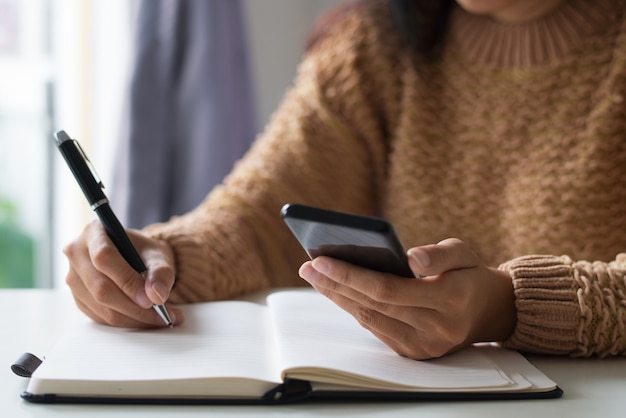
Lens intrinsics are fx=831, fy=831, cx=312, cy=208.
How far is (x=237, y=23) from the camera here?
71.7 inches

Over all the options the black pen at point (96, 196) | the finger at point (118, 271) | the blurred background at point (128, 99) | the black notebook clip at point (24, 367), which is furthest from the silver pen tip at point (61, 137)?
the blurred background at point (128, 99)

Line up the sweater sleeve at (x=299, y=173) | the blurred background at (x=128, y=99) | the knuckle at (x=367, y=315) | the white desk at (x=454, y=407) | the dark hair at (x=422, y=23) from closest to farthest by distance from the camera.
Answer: the white desk at (x=454, y=407) < the knuckle at (x=367, y=315) < the sweater sleeve at (x=299, y=173) < the dark hair at (x=422, y=23) < the blurred background at (x=128, y=99)

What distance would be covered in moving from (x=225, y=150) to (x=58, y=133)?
99 cm

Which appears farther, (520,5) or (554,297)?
(520,5)

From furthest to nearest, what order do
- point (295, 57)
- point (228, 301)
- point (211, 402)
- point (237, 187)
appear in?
Answer: point (295, 57), point (237, 187), point (228, 301), point (211, 402)

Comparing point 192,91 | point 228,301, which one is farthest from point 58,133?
point 192,91

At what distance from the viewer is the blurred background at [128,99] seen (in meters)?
1.69

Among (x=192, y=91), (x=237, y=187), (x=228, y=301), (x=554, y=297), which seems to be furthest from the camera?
(x=192, y=91)

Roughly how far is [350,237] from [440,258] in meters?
0.09

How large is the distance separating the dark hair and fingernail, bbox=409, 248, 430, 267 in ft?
2.15

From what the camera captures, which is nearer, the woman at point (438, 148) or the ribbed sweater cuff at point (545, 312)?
the ribbed sweater cuff at point (545, 312)

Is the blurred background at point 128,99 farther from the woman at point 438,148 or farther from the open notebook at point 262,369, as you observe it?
→ the open notebook at point 262,369

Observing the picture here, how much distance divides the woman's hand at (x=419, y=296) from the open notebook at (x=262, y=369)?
0.07 feet

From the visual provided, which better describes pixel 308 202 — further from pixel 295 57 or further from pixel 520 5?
pixel 295 57
